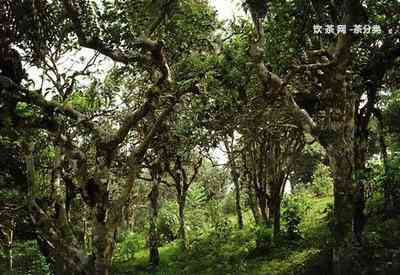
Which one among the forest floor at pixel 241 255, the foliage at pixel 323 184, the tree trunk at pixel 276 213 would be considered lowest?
the forest floor at pixel 241 255

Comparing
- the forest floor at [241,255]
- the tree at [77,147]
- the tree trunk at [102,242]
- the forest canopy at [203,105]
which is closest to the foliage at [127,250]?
the forest floor at [241,255]

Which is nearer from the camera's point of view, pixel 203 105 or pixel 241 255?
pixel 203 105

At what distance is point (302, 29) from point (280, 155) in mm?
8337

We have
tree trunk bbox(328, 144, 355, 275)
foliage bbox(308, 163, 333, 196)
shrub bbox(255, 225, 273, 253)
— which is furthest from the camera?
foliage bbox(308, 163, 333, 196)

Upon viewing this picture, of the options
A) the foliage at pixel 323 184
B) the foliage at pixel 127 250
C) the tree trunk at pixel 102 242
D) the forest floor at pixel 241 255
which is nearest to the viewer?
the tree trunk at pixel 102 242

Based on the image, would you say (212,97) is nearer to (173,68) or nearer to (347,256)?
(173,68)

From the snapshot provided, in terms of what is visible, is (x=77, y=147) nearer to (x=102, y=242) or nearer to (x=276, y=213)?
(x=102, y=242)

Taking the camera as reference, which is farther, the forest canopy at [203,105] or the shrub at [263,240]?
the shrub at [263,240]

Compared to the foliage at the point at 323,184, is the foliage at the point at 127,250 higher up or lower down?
lower down

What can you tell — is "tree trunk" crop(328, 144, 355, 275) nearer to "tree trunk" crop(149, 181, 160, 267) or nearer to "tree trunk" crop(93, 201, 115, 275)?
"tree trunk" crop(93, 201, 115, 275)

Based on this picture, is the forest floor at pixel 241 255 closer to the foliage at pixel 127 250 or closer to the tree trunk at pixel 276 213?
the foliage at pixel 127 250

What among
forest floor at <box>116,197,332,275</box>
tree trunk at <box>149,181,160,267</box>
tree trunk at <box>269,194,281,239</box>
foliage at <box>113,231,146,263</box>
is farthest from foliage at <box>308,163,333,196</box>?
tree trunk at <box>269,194,281,239</box>

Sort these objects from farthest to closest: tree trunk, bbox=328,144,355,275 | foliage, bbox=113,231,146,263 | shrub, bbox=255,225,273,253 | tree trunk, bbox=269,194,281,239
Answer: foliage, bbox=113,231,146,263 → tree trunk, bbox=269,194,281,239 → shrub, bbox=255,225,273,253 → tree trunk, bbox=328,144,355,275

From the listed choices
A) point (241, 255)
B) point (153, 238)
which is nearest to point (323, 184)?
point (153, 238)
